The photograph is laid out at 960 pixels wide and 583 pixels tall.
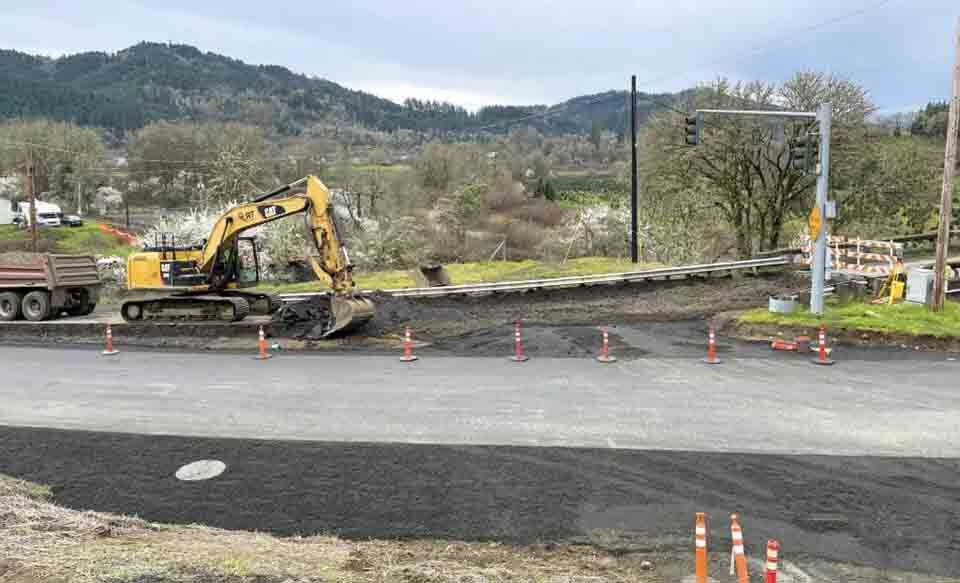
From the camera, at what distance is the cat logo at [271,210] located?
19.8 m

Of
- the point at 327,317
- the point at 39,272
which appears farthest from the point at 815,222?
the point at 39,272

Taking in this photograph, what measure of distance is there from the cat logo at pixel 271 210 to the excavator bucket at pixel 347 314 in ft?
9.16

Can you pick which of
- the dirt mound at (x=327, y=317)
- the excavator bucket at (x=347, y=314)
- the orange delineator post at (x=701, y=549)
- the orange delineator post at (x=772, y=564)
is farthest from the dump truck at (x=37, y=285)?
the orange delineator post at (x=772, y=564)

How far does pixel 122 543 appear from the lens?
23.8 ft

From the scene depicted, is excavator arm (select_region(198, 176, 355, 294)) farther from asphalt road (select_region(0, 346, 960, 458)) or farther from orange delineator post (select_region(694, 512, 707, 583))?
orange delineator post (select_region(694, 512, 707, 583))

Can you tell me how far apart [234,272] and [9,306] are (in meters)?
8.69

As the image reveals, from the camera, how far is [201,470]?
32.7ft

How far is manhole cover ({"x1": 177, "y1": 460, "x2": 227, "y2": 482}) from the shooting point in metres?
9.75

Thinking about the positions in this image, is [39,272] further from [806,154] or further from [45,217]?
[45,217]

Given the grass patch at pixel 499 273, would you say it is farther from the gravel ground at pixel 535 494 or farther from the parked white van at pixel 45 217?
the parked white van at pixel 45 217

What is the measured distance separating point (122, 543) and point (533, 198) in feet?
221

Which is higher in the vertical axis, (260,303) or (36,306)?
(260,303)

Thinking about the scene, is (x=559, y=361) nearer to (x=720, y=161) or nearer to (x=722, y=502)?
(x=722, y=502)

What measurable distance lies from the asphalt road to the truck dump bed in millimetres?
7497
